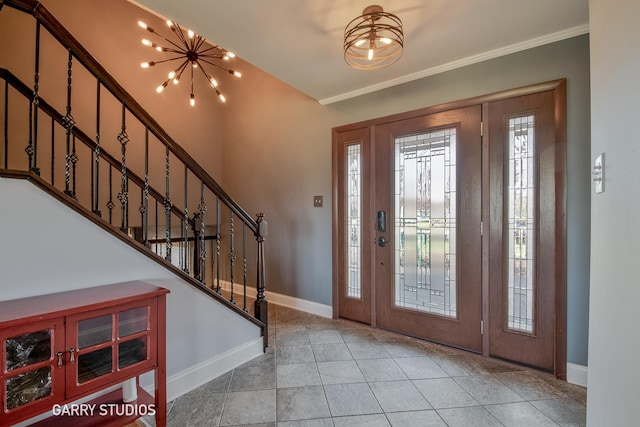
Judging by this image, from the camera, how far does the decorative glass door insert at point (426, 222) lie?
2506 millimetres

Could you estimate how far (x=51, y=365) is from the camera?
3.75 ft

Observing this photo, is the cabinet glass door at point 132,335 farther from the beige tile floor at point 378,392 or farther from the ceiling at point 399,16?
the ceiling at point 399,16

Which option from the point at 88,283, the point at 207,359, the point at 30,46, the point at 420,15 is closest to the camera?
the point at 88,283

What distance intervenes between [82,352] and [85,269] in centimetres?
45

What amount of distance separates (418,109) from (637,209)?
6.77 feet

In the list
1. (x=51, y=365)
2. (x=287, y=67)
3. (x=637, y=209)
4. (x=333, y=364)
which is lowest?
(x=333, y=364)

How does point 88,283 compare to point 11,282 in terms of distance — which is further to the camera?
point 88,283

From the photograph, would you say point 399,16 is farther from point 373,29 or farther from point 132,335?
point 132,335

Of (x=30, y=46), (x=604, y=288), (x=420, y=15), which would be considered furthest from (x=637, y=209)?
(x=30, y=46)

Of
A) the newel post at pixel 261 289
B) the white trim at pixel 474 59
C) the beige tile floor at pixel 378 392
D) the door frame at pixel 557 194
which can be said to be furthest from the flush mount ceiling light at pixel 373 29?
the beige tile floor at pixel 378 392

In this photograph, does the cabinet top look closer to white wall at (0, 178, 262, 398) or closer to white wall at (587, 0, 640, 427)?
white wall at (0, 178, 262, 398)

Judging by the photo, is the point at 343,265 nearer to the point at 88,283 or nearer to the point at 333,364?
the point at 333,364

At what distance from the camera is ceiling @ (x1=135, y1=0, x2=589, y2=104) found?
1764 mm

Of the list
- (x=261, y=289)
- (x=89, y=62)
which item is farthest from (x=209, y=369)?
(x=89, y=62)
